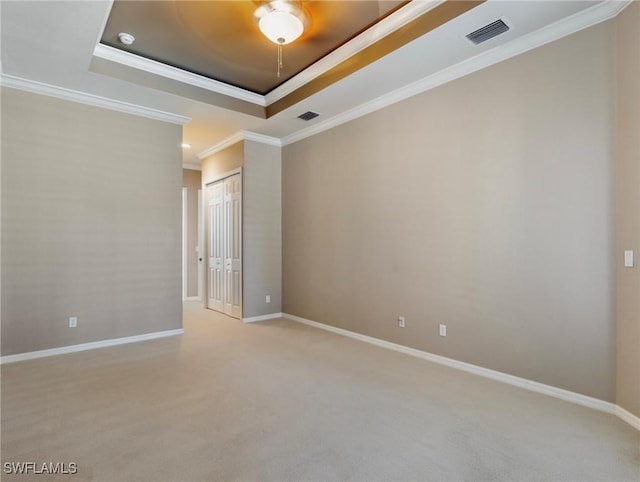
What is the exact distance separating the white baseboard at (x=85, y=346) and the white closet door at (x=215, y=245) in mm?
1475

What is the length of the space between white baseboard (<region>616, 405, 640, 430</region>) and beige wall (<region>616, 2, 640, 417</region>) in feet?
0.10

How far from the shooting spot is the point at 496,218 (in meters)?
3.19

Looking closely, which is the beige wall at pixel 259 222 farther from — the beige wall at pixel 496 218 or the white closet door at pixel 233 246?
the beige wall at pixel 496 218

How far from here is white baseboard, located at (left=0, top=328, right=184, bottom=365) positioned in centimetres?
368

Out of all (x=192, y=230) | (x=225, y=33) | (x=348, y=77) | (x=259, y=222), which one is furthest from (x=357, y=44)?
(x=192, y=230)

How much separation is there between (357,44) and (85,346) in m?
4.56

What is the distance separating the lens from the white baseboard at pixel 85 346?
368 centimetres

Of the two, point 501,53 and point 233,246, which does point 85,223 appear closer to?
point 233,246

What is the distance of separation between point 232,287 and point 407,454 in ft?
14.1

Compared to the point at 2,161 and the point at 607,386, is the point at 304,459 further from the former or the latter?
the point at 2,161

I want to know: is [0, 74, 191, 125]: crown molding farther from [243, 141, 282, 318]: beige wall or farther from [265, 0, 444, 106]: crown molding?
[265, 0, 444, 106]: crown molding

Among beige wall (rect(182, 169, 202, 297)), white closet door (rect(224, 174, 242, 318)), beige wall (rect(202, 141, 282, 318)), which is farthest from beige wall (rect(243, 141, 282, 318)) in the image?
beige wall (rect(182, 169, 202, 297))

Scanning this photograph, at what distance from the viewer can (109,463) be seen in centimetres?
194

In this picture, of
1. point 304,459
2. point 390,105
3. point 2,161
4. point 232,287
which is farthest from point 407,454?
point 2,161
